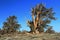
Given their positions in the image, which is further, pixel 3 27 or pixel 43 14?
pixel 3 27

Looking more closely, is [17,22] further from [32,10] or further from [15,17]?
[32,10]

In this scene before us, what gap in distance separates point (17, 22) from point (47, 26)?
10.5 metres

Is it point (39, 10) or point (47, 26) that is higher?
point (39, 10)

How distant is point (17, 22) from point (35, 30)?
10043 millimetres

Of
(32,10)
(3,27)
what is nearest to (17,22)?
(3,27)

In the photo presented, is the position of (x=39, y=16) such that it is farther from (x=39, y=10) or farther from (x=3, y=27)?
(x=3, y=27)

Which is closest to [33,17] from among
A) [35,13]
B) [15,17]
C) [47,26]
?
[35,13]

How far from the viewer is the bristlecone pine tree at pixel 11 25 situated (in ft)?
168

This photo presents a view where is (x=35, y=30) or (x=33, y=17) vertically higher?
(x=33, y=17)

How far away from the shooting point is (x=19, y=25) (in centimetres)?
5319

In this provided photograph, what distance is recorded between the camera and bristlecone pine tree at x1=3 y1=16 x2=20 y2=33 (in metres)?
51.1

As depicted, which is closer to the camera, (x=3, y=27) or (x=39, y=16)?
(x=39, y=16)

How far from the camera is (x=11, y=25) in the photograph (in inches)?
2034

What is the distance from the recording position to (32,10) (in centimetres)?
4566
